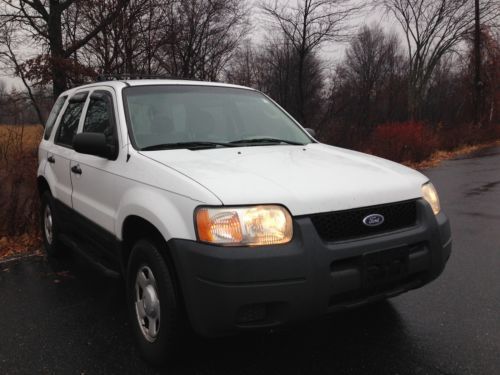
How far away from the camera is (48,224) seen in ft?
17.4

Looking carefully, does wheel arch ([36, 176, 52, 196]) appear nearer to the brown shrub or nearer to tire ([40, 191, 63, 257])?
tire ([40, 191, 63, 257])

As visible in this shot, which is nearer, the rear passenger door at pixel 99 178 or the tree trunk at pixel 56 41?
the rear passenger door at pixel 99 178

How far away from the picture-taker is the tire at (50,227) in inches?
196

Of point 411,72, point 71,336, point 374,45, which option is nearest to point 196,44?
point 71,336

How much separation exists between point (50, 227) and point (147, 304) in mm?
2817

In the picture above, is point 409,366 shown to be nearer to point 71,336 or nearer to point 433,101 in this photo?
point 71,336

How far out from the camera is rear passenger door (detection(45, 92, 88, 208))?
4406 mm

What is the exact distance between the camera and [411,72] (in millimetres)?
35062

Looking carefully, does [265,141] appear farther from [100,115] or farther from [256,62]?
[256,62]

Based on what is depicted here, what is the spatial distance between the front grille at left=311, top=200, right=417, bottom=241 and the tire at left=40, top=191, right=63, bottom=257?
3.37m

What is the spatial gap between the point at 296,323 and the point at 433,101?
153 ft

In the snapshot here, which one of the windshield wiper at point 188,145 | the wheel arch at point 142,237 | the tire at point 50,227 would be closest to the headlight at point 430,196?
the windshield wiper at point 188,145

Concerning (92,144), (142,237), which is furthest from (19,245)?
(142,237)

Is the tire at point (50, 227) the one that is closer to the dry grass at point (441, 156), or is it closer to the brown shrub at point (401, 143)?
the dry grass at point (441, 156)
